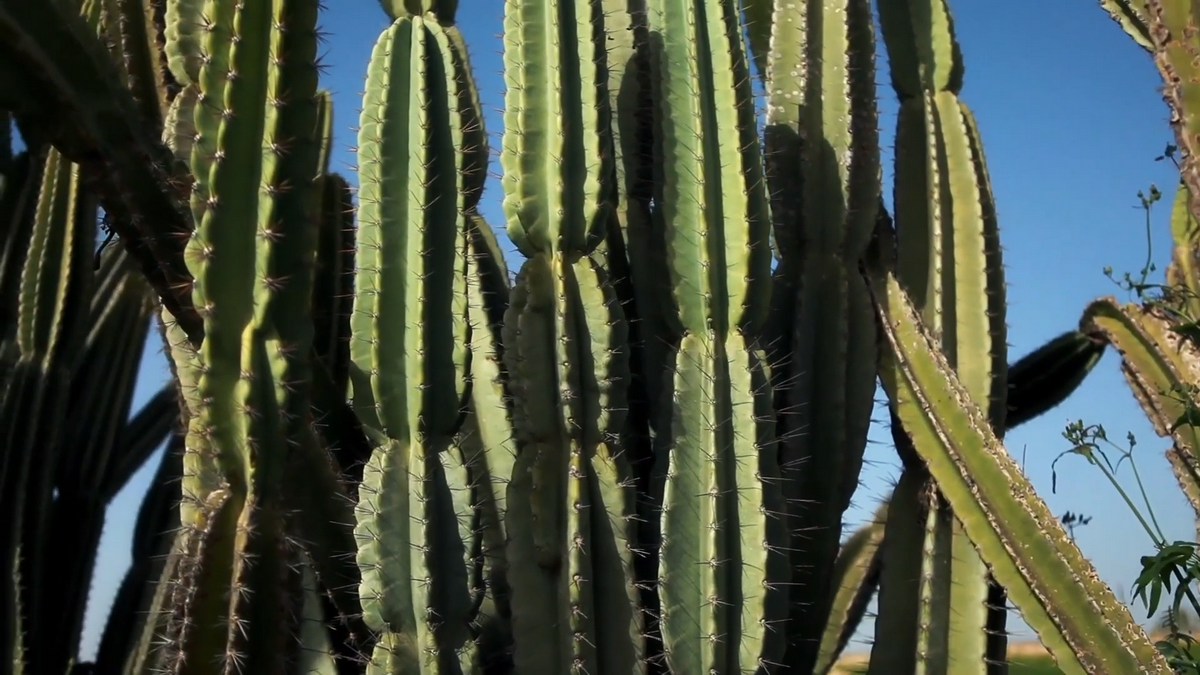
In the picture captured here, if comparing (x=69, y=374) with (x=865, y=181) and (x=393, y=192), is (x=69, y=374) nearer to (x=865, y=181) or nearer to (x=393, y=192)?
(x=393, y=192)

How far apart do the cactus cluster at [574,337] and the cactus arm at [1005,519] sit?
0.03 feet

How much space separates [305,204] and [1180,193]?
3656 millimetres

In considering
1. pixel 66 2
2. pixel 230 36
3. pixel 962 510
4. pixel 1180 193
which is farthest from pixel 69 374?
pixel 1180 193

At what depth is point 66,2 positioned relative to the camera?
114 inches

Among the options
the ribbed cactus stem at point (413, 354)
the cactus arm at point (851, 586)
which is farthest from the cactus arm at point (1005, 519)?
the ribbed cactus stem at point (413, 354)

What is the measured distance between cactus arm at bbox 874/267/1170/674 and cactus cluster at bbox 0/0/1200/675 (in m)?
0.01

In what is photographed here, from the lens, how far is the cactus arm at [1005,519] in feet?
10.7

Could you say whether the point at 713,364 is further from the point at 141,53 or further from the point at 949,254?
the point at 141,53

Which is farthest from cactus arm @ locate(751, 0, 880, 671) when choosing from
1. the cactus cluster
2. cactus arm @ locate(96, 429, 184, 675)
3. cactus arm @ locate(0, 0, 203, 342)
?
cactus arm @ locate(96, 429, 184, 675)

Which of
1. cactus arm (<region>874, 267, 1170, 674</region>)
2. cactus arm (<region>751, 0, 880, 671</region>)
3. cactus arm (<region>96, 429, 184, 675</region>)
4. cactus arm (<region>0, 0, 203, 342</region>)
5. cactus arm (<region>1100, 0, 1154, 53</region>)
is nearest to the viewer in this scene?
cactus arm (<region>0, 0, 203, 342</region>)

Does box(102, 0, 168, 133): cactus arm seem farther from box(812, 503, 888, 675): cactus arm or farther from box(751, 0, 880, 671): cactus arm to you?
box(812, 503, 888, 675): cactus arm

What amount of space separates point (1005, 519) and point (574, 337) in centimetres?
143

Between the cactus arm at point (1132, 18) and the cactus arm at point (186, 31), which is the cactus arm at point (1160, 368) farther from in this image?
the cactus arm at point (186, 31)

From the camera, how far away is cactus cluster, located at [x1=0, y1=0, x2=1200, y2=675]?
2.66m
